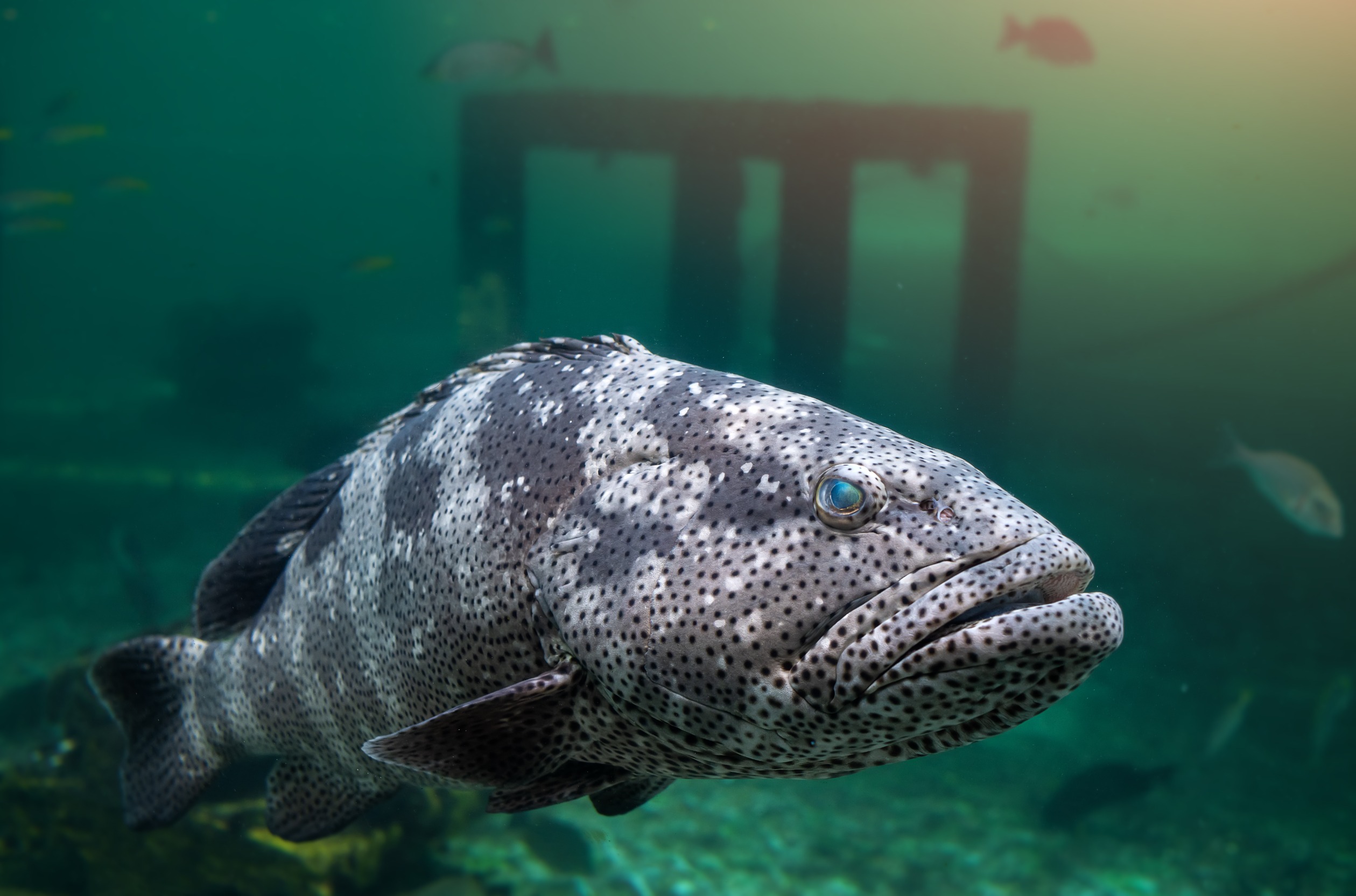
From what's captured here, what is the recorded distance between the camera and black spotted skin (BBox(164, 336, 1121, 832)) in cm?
143

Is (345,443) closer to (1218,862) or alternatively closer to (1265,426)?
(1218,862)

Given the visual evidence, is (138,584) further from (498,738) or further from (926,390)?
(498,738)

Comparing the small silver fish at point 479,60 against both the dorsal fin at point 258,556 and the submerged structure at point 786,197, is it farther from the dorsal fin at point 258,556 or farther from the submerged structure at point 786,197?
the dorsal fin at point 258,556

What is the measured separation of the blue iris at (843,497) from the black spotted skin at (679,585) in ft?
0.14

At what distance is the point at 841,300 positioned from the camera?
7.14 m

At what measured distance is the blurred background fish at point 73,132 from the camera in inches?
438

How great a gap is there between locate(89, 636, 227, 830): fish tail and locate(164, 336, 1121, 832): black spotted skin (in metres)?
0.95

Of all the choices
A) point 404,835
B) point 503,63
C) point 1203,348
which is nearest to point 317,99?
point 503,63

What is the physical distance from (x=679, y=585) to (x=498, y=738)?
623 mm

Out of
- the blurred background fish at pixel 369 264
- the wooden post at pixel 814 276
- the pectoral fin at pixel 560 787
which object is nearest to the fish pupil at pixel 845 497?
the pectoral fin at pixel 560 787

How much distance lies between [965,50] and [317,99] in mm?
41442

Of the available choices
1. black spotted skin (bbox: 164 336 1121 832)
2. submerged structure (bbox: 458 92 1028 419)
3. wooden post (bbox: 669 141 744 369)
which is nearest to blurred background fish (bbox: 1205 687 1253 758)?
submerged structure (bbox: 458 92 1028 419)

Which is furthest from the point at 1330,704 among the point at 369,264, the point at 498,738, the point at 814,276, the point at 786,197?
the point at 369,264

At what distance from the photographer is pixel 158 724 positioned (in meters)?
3.27
